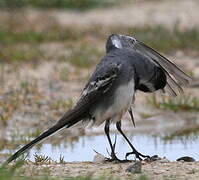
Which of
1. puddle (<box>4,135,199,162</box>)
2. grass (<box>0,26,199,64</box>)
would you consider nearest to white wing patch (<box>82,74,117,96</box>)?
puddle (<box>4,135,199,162</box>)

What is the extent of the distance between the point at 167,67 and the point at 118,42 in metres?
0.52

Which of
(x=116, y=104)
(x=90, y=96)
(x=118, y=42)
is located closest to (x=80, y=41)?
(x=118, y=42)

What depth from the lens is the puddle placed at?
25.6ft

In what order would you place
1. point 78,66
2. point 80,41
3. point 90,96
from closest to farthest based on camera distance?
point 90,96
point 78,66
point 80,41

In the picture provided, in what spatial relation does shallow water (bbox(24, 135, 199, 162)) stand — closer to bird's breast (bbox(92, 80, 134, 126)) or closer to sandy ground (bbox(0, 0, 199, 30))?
bird's breast (bbox(92, 80, 134, 126))

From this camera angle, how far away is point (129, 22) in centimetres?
1500

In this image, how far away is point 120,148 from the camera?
26.9 feet

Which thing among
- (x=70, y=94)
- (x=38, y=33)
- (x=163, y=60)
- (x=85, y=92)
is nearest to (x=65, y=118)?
(x=85, y=92)

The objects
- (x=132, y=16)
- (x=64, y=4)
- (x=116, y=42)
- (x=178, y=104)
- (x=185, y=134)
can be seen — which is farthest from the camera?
(x=64, y=4)

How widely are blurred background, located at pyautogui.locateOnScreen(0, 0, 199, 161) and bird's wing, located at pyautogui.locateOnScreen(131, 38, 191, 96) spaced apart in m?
0.76

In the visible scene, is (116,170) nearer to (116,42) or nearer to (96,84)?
(96,84)

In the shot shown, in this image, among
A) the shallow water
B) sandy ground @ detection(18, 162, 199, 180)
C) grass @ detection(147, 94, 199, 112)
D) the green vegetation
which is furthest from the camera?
the green vegetation

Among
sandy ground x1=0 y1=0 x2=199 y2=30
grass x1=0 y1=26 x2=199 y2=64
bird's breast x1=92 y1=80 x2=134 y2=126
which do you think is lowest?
bird's breast x1=92 y1=80 x2=134 y2=126

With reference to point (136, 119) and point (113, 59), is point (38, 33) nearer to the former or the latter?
point (136, 119)
